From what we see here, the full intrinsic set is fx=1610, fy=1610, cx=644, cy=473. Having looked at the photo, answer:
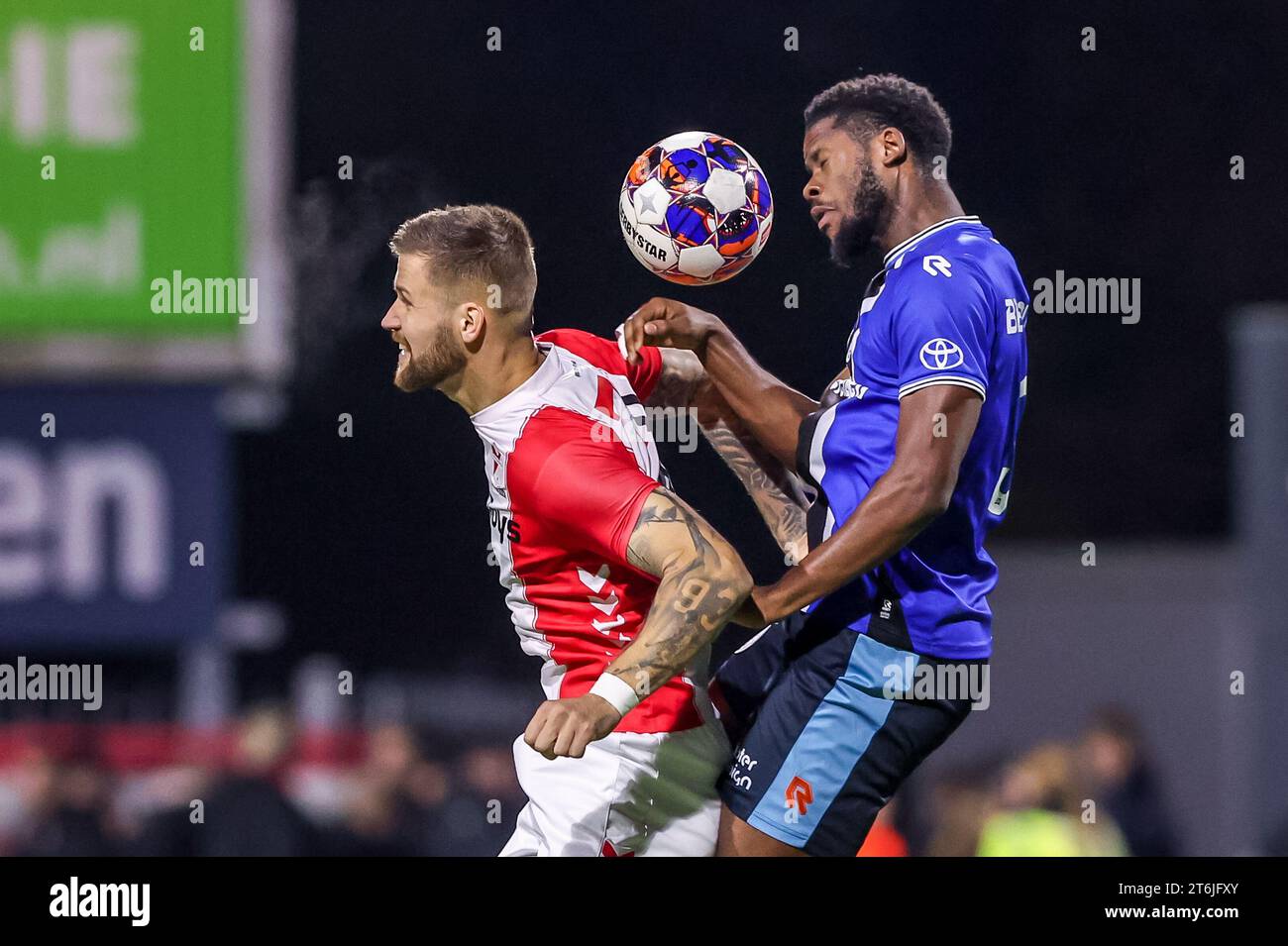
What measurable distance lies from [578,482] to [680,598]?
1.05ft

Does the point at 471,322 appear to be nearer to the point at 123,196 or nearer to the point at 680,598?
the point at 680,598

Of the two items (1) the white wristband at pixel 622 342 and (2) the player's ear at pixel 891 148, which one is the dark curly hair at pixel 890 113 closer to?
(2) the player's ear at pixel 891 148

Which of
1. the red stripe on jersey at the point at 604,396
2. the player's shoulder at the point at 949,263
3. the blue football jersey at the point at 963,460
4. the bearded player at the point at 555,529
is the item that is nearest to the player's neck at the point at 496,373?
the bearded player at the point at 555,529

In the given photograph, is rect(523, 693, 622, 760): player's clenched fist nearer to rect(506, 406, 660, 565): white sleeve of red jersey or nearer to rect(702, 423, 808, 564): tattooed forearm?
rect(506, 406, 660, 565): white sleeve of red jersey

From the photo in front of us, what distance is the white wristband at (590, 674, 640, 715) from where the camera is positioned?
300 cm

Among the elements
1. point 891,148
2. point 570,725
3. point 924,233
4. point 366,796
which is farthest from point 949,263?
point 366,796

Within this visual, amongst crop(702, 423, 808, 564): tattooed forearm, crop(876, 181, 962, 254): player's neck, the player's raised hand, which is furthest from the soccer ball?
crop(702, 423, 808, 564): tattooed forearm

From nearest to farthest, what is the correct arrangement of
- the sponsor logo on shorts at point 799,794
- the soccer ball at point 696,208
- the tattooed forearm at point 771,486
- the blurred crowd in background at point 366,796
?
the sponsor logo on shorts at point 799,794, the soccer ball at point 696,208, the tattooed forearm at point 771,486, the blurred crowd in background at point 366,796

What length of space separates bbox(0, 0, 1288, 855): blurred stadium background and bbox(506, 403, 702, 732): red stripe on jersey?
332 cm

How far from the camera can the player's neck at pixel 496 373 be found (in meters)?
3.45

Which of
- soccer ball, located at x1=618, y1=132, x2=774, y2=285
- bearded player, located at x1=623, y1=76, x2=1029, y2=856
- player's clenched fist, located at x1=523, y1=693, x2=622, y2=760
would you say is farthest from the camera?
soccer ball, located at x1=618, y1=132, x2=774, y2=285

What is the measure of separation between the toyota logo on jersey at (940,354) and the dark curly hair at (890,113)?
21.5 inches

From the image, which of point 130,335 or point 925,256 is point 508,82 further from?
point 925,256
